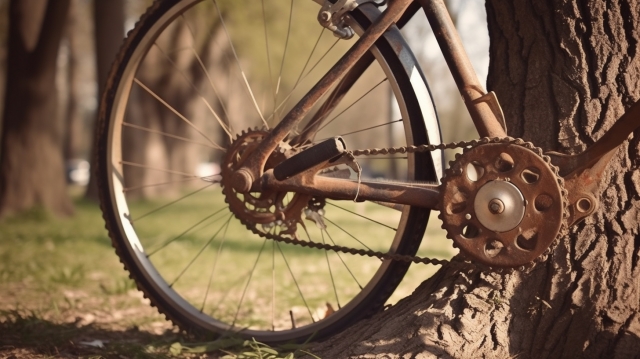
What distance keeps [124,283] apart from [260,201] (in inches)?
74.6

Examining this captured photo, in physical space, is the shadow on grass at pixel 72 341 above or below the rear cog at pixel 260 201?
below

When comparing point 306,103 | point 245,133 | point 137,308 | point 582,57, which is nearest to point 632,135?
point 582,57

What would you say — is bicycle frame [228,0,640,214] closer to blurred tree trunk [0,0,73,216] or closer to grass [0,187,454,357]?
grass [0,187,454,357]

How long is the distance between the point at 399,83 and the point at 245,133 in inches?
24.8

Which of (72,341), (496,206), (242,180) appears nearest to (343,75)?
(242,180)

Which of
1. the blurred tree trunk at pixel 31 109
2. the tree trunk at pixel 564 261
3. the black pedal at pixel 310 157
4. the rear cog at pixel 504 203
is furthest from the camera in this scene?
the blurred tree trunk at pixel 31 109

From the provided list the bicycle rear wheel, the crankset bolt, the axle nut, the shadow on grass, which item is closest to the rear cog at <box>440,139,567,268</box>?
the crankset bolt

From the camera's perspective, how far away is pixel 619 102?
2.32 m

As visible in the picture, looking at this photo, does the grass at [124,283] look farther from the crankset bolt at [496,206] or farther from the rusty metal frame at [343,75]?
the crankset bolt at [496,206]

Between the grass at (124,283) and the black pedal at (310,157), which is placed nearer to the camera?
the black pedal at (310,157)

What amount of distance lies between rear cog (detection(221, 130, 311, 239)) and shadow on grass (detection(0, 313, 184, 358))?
1.99ft

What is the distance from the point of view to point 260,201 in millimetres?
2643

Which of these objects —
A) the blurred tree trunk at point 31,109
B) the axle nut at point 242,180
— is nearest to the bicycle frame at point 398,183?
the axle nut at point 242,180

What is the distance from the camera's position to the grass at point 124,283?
288 cm
